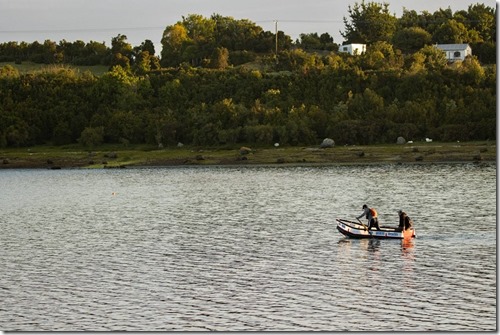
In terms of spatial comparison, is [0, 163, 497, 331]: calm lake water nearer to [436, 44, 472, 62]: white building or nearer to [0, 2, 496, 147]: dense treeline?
[0, 2, 496, 147]: dense treeline

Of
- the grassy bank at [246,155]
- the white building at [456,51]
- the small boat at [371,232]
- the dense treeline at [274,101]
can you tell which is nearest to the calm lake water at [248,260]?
the small boat at [371,232]

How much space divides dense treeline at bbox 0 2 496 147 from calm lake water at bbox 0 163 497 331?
157 feet

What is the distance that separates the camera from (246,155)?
143125 millimetres

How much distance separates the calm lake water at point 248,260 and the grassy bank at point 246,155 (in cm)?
2575

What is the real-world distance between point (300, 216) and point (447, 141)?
73736 mm

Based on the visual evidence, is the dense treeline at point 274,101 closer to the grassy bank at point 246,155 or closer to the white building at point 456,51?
the white building at point 456,51

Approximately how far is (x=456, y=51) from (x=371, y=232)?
13334 centimetres

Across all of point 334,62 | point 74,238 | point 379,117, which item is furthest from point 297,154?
point 74,238

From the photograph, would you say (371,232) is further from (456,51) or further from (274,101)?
(456,51)

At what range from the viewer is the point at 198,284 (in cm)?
4975

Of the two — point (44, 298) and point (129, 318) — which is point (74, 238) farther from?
point (129, 318)

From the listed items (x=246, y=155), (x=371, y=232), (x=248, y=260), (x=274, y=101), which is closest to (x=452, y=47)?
(x=274, y=101)

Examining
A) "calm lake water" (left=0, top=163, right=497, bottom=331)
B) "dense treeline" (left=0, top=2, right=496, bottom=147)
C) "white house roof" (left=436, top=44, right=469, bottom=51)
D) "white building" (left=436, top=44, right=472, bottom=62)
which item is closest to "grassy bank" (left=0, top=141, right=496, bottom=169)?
"dense treeline" (left=0, top=2, right=496, bottom=147)

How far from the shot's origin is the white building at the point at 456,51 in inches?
7426
